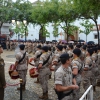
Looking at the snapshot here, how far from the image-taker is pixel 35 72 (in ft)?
27.6

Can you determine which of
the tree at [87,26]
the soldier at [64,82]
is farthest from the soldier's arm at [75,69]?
the tree at [87,26]

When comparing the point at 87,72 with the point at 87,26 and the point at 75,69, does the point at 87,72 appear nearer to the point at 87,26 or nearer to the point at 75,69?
the point at 75,69

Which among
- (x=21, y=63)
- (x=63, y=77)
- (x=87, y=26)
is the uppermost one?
(x=87, y=26)

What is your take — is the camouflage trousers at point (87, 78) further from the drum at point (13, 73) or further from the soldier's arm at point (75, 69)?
the drum at point (13, 73)

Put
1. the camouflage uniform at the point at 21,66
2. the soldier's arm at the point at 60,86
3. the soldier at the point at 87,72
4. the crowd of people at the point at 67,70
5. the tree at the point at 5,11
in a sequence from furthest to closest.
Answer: the tree at the point at 5,11, the camouflage uniform at the point at 21,66, the soldier at the point at 87,72, the crowd of people at the point at 67,70, the soldier's arm at the point at 60,86

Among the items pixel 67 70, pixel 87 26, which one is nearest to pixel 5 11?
pixel 87 26

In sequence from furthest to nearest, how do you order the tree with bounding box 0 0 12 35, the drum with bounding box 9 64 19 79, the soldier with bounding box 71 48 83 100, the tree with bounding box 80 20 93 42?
the tree with bounding box 80 20 93 42 < the tree with bounding box 0 0 12 35 < the drum with bounding box 9 64 19 79 < the soldier with bounding box 71 48 83 100

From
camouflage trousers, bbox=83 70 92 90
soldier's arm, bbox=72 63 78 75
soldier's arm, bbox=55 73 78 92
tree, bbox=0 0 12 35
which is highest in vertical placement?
tree, bbox=0 0 12 35

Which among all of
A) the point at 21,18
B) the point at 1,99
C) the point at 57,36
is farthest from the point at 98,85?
→ the point at 57,36

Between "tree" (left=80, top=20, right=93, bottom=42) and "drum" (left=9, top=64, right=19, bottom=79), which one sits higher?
"tree" (left=80, top=20, right=93, bottom=42)

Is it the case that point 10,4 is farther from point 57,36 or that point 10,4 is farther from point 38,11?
point 57,36

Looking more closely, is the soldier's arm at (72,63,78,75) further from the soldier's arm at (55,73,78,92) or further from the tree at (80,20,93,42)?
the tree at (80,20,93,42)

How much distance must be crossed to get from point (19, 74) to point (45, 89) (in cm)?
141

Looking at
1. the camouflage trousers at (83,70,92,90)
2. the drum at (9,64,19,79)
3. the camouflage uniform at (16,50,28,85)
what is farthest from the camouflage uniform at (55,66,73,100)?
the camouflage uniform at (16,50,28,85)
